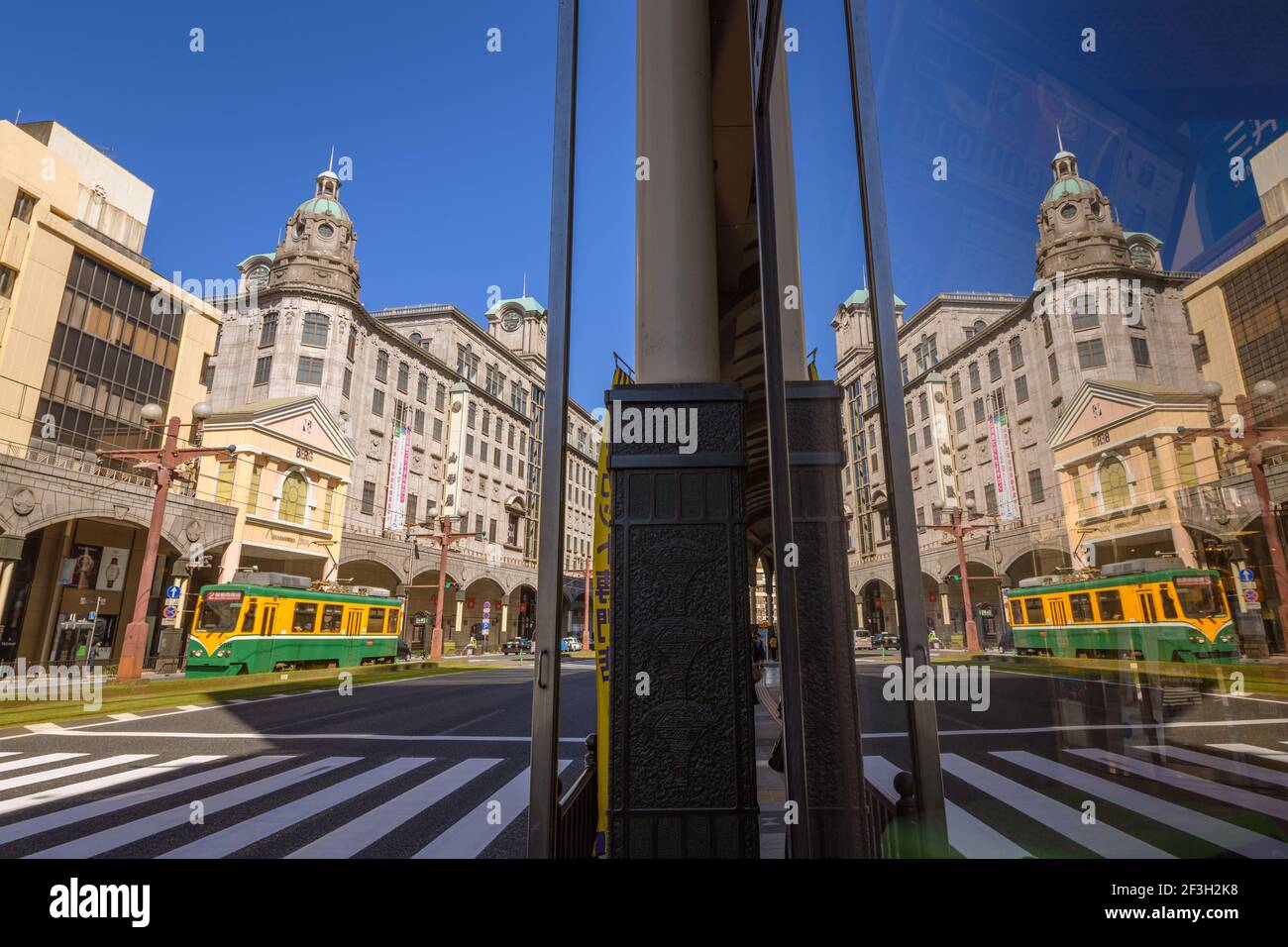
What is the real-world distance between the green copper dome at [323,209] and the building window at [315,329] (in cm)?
631

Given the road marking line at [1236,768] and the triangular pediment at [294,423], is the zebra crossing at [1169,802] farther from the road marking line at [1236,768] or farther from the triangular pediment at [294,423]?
the triangular pediment at [294,423]

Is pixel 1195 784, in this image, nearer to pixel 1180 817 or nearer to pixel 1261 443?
pixel 1180 817

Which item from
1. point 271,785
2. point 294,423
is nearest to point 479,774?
point 271,785

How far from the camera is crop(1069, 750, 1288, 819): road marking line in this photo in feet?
3.31

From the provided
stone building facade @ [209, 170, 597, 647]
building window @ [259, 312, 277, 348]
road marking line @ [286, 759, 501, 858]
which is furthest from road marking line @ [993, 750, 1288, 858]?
building window @ [259, 312, 277, 348]

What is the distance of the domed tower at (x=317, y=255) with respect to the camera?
3388 cm

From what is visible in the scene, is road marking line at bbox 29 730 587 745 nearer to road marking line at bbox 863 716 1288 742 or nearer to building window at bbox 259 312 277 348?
road marking line at bbox 863 716 1288 742

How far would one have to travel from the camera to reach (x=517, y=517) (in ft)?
154

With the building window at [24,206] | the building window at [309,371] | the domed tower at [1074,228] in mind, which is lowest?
the domed tower at [1074,228]

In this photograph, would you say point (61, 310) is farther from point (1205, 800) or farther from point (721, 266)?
point (1205, 800)

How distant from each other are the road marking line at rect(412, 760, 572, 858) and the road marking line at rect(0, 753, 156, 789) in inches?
193

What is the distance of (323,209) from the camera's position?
35156 millimetres

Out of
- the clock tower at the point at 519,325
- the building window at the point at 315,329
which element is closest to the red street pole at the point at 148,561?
the building window at the point at 315,329

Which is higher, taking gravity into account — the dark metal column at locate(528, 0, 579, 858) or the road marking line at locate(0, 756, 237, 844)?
the dark metal column at locate(528, 0, 579, 858)
